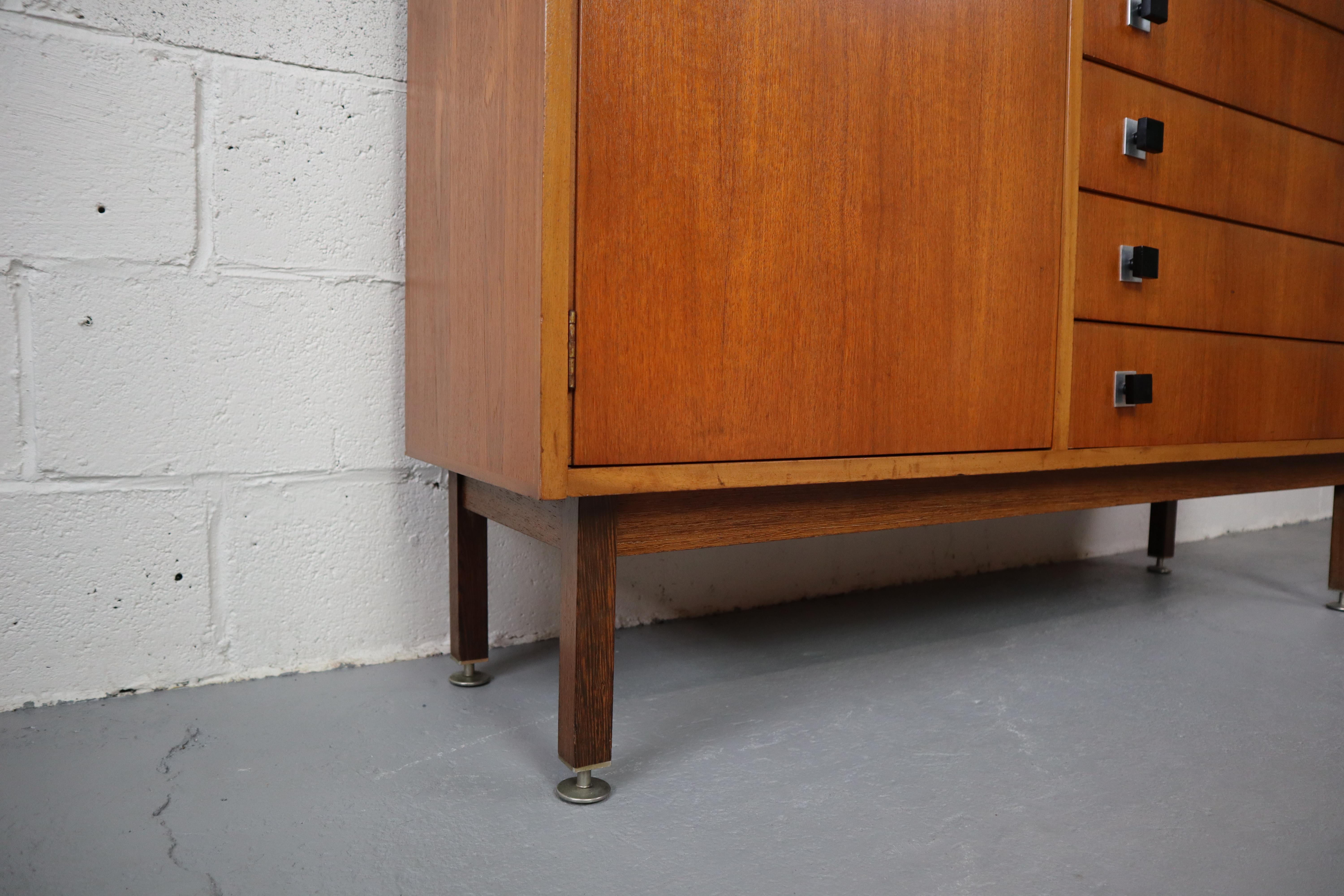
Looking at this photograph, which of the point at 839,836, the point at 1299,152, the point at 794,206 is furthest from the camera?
the point at 1299,152

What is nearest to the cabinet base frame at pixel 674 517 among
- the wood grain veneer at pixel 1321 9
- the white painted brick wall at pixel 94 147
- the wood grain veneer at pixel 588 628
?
the wood grain veneer at pixel 588 628

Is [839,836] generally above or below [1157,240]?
below

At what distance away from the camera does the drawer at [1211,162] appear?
1.13 meters

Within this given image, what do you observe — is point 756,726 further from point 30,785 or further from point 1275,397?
point 1275,397

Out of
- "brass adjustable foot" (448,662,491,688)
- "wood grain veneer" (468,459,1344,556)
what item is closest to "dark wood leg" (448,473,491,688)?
"brass adjustable foot" (448,662,491,688)

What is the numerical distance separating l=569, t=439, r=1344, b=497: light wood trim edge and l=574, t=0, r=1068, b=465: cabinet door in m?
0.01

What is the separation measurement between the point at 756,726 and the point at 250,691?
25.0 inches

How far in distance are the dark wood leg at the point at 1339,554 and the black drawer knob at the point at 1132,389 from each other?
0.75m

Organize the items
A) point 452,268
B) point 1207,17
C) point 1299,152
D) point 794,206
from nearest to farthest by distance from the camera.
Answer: point 794,206 → point 452,268 → point 1207,17 → point 1299,152

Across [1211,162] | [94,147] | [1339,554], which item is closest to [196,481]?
[94,147]

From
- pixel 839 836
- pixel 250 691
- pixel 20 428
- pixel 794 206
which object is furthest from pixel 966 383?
pixel 20 428

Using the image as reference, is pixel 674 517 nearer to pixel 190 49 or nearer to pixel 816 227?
pixel 816 227

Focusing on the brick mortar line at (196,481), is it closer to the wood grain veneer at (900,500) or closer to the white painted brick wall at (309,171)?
the white painted brick wall at (309,171)

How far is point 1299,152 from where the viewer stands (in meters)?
1.38
